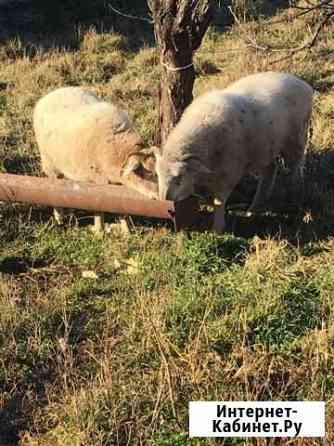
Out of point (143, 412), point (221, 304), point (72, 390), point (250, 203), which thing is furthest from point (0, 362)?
point (250, 203)

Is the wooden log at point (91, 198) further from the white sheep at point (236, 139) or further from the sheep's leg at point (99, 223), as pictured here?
the sheep's leg at point (99, 223)

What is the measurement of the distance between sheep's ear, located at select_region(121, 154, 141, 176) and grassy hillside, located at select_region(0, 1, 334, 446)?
0.65m

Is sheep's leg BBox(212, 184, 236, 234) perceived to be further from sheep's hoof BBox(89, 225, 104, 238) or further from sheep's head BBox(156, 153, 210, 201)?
sheep's hoof BBox(89, 225, 104, 238)

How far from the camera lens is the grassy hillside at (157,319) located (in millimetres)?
4223

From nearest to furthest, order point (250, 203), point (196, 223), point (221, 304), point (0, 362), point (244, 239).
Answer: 1. point (0, 362)
2. point (221, 304)
3. point (244, 239)
4. point (196, 223)
5. point (250, 203)

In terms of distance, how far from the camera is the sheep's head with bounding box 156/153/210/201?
6281 millimetres

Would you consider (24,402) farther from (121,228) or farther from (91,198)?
(121,228)

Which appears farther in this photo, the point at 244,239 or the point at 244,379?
the point at 244,239

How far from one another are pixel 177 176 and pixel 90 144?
139 cm

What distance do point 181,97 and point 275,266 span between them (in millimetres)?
2924

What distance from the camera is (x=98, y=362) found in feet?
15.2

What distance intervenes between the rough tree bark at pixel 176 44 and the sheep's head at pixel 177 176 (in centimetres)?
146

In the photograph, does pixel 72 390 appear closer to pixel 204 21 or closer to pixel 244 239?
pixel 244 239

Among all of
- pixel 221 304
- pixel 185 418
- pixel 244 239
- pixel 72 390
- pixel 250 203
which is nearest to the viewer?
pixel 185 418
